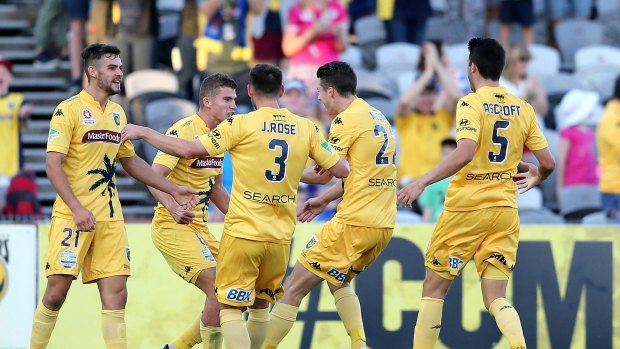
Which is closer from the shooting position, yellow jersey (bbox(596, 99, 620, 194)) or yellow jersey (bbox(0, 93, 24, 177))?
yellow jersey (bbox(596, 99, 620, 194))

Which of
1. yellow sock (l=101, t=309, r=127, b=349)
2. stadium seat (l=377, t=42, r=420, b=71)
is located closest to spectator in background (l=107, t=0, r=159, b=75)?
stadium seat (l=377, t=42, r=420, b=71)

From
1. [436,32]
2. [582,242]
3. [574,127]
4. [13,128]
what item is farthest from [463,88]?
[13,128]

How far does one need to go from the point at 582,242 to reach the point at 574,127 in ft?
12.8

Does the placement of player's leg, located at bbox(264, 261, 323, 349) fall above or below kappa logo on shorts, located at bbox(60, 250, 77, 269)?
below

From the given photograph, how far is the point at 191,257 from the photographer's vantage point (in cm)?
1065

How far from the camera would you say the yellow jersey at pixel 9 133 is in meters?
15.4

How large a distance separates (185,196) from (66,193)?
90 cm

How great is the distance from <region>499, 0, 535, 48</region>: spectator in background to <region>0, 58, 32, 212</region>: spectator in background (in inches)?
265

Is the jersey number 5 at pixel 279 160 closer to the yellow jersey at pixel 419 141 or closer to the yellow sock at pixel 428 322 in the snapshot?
the yellow sock at pixel 428 322

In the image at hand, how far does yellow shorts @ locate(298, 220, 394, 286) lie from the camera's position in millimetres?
10539

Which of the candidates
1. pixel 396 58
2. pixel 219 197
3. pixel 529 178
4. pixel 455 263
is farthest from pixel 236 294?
pixel 396 58

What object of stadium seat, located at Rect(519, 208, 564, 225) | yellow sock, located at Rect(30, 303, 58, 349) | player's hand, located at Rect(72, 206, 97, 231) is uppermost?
player's hand, located at Rect(72, 206, 97, 231)

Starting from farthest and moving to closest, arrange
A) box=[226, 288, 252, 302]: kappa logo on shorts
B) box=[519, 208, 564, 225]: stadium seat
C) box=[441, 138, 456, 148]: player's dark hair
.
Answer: box=[441, 138, 456, 148]: player's dark hair
box=[519, 208, 564, 225]: stadium seat
box=[226, 288, 252, 302]: kappa logo on shorts

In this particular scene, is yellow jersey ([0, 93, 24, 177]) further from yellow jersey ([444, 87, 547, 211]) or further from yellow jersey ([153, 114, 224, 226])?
yellow jersey ([444, 87, 547, 211])
